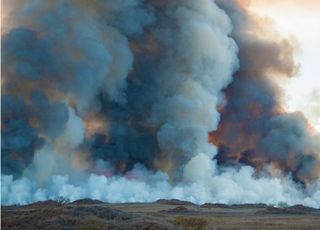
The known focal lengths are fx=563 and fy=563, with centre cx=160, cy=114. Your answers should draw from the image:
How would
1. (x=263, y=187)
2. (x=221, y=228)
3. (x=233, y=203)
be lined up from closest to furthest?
(x=221, y=228) → (x=233, y=203) → (x=263, y=187)

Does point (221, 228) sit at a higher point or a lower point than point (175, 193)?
lower

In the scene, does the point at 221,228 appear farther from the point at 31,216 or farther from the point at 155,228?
the point at 31,216

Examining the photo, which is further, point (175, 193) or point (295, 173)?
point (295, 173)

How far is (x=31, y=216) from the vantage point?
55.7 m

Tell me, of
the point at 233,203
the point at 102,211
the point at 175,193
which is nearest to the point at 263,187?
the point at 233,203

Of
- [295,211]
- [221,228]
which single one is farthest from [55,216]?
[295,211]

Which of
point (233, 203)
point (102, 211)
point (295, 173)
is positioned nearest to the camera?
point (102, 211)

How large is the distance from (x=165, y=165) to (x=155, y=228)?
7062 cm

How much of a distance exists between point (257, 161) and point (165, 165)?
2198 centimetres

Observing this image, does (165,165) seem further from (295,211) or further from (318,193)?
(295,211)

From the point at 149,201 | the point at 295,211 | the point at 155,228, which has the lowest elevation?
the point at 155,228

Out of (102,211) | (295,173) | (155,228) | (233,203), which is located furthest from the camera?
(295,173)

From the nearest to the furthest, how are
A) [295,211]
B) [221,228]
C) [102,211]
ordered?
[221,228], [102,211], [295,211]

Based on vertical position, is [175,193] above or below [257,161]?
below
